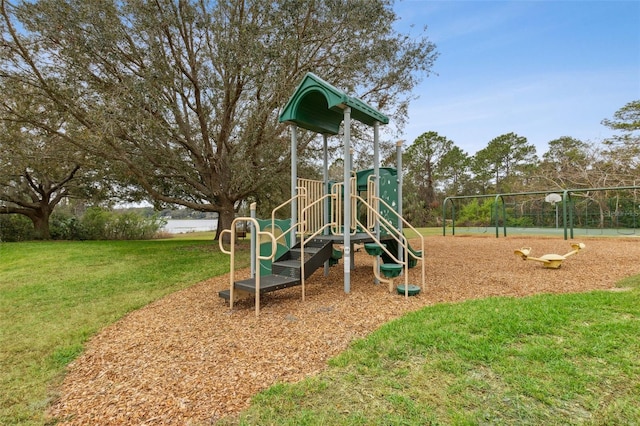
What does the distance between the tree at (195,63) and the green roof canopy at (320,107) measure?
8.00 ft

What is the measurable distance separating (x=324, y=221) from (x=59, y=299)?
4.87 meters

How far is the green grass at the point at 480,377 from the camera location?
2020mm

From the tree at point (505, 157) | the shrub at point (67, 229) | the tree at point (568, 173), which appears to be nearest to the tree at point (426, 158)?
the tree at point (505, 157)

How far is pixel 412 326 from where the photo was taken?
3.37 metres

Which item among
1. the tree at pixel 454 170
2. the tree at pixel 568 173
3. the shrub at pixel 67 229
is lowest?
the shrub at pixel 67 229

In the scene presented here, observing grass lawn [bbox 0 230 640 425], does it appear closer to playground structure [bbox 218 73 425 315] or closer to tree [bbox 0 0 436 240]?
playground structure [bbox 218 73 425 315]

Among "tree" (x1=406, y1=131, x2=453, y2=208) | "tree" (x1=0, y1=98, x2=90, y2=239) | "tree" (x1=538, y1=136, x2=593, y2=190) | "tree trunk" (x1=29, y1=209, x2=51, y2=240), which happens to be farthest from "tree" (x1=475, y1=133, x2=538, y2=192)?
"tree trunk" (x1=29, y1=209, x2=51, y2=240)

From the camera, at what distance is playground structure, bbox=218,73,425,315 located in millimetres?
4969

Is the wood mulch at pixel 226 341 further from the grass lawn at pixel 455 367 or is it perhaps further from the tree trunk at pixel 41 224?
the tree trunk at pixel 41 224

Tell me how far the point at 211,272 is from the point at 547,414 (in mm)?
6903

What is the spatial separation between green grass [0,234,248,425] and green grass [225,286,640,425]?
6.50 feet

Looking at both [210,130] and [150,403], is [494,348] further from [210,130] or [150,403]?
[210,130]

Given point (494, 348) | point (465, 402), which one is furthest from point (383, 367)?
point (494, 348)

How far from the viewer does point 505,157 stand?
38.8m
